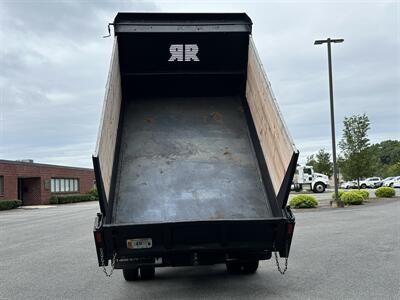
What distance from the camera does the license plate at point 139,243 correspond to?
5367 mm

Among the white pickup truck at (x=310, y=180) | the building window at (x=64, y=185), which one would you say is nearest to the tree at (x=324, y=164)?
the white pickup truck at (x=310, y=180)

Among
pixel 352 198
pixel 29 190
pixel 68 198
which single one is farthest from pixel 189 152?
pixel 68 198

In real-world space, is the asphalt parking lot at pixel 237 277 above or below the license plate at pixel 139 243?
below

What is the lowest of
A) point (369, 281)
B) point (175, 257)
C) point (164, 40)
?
point (369, 281)

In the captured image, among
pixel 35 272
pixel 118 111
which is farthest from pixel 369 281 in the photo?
pixel 35 272

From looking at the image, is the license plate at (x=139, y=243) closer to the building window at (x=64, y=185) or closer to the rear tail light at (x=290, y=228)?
the rear tail light at (x=290, y=228)

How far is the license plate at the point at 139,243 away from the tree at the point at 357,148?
79.7 ft

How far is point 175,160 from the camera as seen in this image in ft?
22.3

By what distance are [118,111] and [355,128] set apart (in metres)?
23.1

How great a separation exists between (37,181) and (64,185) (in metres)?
6.49

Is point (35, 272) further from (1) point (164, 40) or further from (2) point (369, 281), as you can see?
(2) point (369, 281)

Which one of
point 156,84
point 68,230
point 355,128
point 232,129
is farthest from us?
point 355,128

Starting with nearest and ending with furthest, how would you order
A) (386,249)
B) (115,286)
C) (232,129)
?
(115,286)
(232,129)
(386,249)

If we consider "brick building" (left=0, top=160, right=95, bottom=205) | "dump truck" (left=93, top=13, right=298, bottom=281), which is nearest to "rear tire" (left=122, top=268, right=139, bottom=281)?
"dump truck" (left=93, top=13, right=298, bottom=281)
